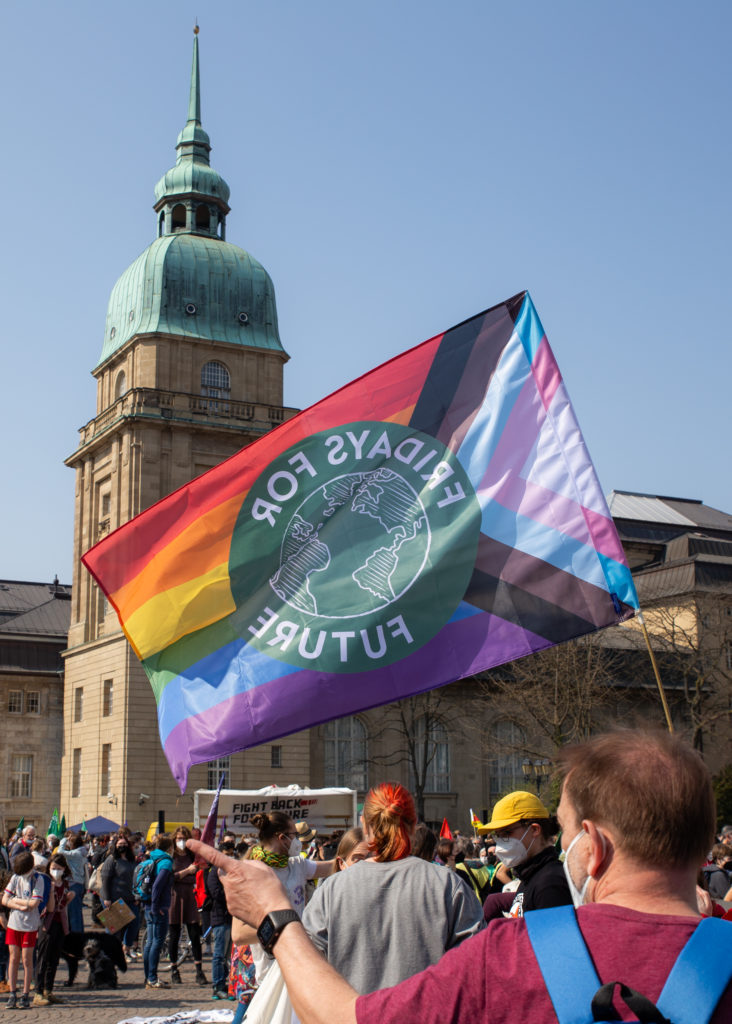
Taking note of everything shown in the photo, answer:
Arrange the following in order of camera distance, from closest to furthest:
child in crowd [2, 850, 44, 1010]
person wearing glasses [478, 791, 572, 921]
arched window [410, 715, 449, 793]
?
1. person wearing glasses [478, 791, 572, 921]
2. child in crowd [2, 850, 44, 1010]
3. arched window [410, 715, 449, 793]

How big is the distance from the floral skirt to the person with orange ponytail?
3.42 metres

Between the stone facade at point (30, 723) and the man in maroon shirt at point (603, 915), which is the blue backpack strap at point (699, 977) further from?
the stone facade at point (30, 723)

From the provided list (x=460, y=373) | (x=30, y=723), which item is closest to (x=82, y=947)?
(x=460, y=373)

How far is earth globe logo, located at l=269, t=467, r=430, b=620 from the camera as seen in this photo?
7.80 m

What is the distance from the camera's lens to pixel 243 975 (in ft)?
28.3

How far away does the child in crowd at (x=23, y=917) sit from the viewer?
609 inches

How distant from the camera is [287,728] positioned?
744cm

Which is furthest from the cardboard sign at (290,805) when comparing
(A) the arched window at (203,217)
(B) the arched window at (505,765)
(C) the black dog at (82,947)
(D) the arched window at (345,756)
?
(A) the arched window at (203,217)

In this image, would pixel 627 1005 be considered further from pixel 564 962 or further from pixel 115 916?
pixel 115 916

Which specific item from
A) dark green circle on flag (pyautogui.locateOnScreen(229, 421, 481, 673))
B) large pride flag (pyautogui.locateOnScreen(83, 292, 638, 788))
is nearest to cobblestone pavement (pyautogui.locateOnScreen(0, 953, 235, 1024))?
large pride flag (pyautogui.locateOnScreen(83, 292, 638, 788))

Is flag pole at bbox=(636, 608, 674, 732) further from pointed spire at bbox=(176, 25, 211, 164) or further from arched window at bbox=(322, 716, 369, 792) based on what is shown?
pointed spire at bbox=(176, 25, 211, 164)

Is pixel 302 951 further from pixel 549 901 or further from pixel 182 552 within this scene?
pixel 182 552

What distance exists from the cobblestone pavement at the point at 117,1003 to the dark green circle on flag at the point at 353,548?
26.6 feet

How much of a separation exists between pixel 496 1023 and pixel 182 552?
5996mm
